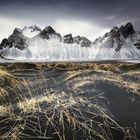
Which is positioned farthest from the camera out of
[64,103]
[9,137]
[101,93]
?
[101,93]

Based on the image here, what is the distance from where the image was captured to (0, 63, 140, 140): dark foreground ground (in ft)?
15.8

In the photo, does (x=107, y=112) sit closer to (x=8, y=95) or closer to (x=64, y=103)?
(x=64, y=103)

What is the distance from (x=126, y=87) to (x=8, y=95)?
302 cm

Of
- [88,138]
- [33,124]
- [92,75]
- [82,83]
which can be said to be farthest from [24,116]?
[92,75]

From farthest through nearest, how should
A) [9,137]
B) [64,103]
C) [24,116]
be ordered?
[64,103], [24,116], [9,137]

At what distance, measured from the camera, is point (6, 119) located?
5.12 metres

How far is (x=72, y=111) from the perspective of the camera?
5.44 metres

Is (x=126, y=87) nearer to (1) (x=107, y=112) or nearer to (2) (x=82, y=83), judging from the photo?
(2) (x=82, y=83)

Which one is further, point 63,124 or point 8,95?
point 8,95

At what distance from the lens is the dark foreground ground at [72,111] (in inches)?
189

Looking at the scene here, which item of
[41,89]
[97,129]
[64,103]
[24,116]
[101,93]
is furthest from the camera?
[41,89]

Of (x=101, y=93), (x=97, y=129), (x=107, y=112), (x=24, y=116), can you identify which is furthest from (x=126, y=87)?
(x=24, y=116)

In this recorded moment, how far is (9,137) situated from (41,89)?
2573 millimetres

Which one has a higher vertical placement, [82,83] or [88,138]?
[82,83]
